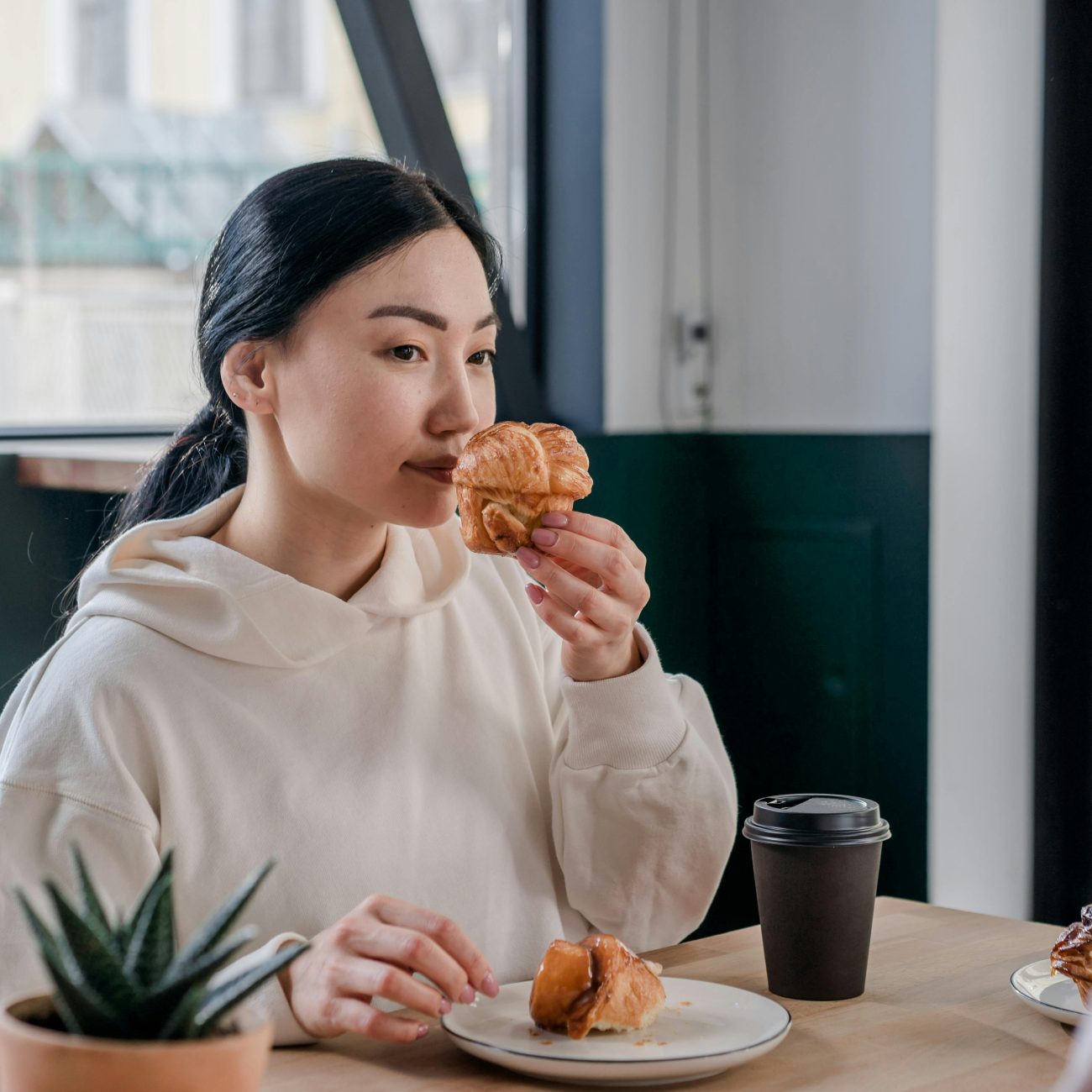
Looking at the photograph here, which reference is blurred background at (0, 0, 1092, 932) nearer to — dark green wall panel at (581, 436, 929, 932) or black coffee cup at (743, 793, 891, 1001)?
dark green wall panel at (581, 436, 929, 932)

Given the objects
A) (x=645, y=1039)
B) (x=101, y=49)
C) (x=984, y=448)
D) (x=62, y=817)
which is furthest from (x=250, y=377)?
(x=101, y=49)

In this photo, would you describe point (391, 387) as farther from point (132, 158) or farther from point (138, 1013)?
point (132, 158)

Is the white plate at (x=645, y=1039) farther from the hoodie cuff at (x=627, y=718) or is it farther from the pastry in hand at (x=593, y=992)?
the hoodie cuff at (x=627, y=718)

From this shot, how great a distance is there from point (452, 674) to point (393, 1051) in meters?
0.54

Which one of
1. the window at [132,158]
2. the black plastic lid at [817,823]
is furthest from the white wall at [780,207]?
the black plastic lid at [817,823]

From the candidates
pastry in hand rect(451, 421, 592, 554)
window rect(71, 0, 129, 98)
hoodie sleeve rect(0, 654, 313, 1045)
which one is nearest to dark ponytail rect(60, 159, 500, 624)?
pastry in hand rect(451, 421, 592, 554)

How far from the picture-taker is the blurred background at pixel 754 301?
2648 millimetres

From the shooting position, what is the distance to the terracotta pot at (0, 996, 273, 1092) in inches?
28.7

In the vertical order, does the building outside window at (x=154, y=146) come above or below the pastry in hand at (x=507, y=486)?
above

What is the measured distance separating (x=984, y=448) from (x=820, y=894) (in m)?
1.64

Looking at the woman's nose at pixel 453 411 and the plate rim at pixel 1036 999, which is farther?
the woman's nose at pixel 453 411

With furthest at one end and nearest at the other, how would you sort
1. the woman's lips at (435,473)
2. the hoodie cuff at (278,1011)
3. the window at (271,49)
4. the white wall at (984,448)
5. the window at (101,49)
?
the window at (271,49) < the window at (101,49) < the white wall at (984,448) < the woman's lips at (435,473) < the hoodie cuff at (278,1011)

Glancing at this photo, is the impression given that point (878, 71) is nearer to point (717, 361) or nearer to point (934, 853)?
point (717, 361)

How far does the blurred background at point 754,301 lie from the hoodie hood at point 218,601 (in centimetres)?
98
